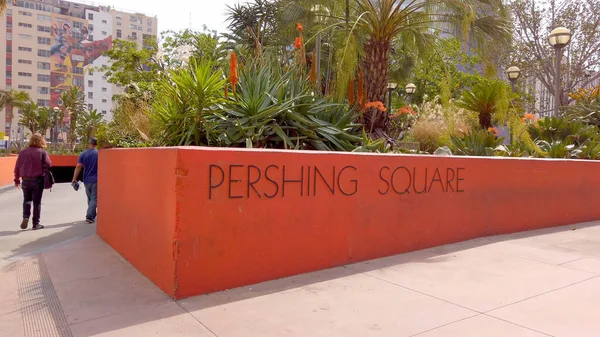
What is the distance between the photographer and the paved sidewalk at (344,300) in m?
3.58

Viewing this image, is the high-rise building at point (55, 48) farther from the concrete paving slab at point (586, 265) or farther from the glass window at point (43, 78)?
the concrete paving slab at point (586, 265)

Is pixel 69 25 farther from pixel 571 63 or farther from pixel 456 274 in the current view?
pixel 456 274

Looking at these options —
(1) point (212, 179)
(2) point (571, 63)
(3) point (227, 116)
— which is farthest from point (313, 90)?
(2) point (571, 63)

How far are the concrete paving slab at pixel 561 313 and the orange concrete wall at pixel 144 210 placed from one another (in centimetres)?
286

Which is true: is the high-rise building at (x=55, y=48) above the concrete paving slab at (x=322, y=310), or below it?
above

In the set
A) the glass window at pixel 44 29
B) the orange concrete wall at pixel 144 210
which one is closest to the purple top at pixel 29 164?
the orange concrete wall at pixel 144 210

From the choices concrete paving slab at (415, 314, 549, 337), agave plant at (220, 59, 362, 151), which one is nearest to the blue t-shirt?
agave plant at (220, 59, 362, 151)

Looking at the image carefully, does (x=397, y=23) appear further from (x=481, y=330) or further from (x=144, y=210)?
(x=481, y=330)

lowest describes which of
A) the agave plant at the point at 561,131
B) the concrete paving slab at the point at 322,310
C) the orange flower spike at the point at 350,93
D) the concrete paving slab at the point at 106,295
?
the concrete paving slab at the point at 106,295

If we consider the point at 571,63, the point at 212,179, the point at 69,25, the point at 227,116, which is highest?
the point at 69,25

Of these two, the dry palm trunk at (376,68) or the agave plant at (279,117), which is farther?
the dry palm trunk at (376,68)

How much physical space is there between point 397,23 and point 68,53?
124 m

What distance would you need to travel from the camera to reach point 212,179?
422 centimetres

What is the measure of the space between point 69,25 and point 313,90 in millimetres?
127399
